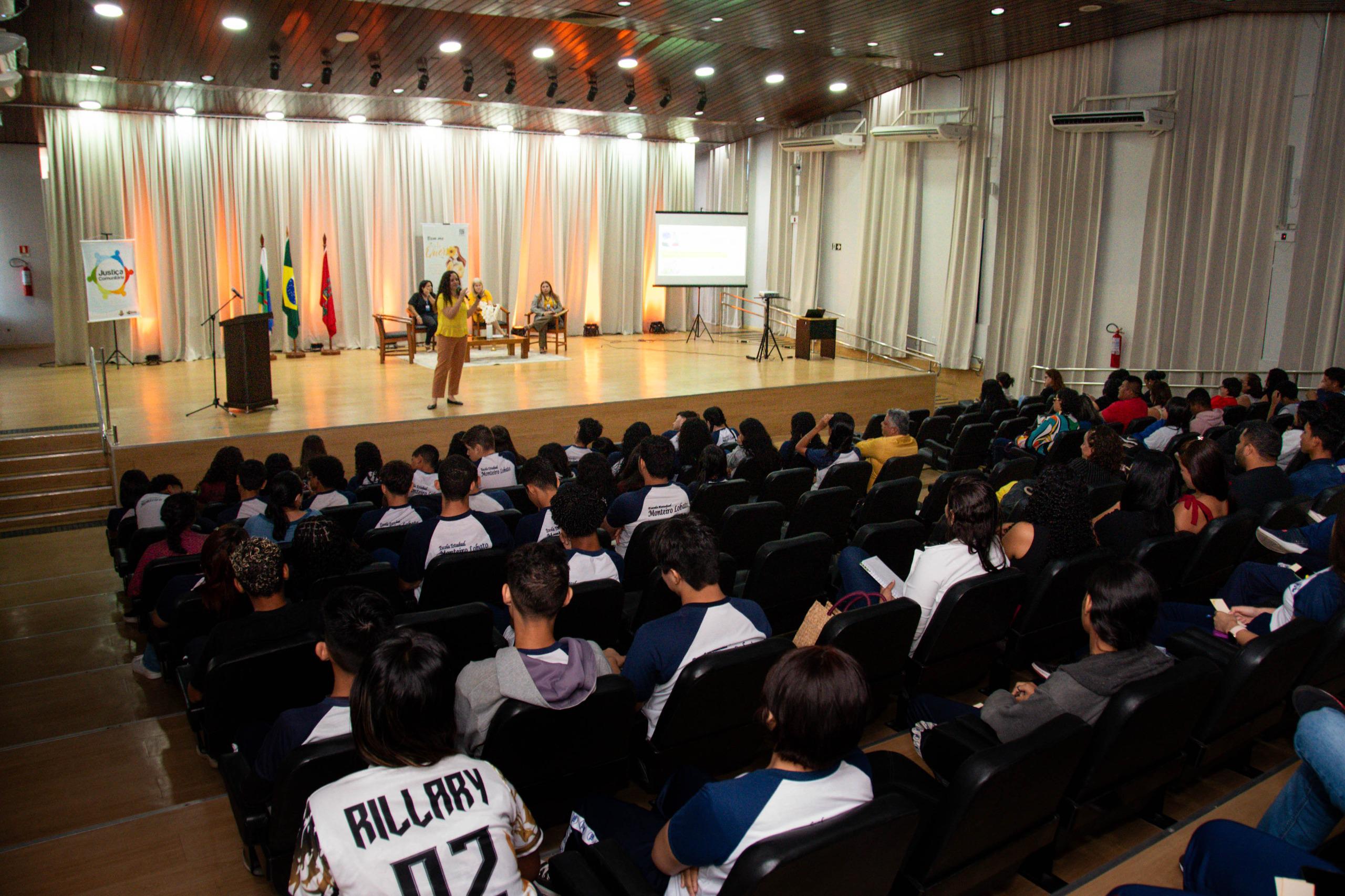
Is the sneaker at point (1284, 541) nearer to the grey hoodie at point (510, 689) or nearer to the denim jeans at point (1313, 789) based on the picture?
the denim jeans at point (1313, 789)

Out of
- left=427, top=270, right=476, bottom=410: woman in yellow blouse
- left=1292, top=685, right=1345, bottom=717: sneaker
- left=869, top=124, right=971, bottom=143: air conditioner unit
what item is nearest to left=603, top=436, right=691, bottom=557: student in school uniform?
left=1292, top=685, right=1345, bottom=717: sneaker

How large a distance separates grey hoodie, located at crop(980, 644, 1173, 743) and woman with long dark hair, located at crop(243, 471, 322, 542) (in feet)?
10.4

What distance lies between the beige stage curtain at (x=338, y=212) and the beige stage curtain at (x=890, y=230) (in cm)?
500

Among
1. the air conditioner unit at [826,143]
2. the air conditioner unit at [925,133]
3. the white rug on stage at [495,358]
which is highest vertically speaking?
the air conditioner unit at [826,143]

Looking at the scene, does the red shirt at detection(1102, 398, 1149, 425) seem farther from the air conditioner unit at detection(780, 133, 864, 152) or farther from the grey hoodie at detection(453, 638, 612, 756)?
the air conditioner unit at detection(780, 133, 864, 152)

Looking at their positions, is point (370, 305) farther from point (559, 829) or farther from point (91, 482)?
point (559, 829)

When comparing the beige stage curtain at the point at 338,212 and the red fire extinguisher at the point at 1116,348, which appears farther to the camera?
the beige stage curtain at the point at 338,212

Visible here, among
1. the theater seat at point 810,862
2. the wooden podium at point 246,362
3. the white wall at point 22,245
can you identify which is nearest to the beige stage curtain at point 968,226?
the wooden podium at point 246,362

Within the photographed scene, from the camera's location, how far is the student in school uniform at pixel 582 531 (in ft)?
10.8

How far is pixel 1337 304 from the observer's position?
9617 millimetres

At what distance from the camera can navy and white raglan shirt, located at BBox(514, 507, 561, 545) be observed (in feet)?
13.3

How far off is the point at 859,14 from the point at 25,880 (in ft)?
31.6

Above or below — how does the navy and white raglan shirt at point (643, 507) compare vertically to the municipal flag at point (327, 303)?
below

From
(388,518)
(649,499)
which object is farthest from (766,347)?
(388,518)
